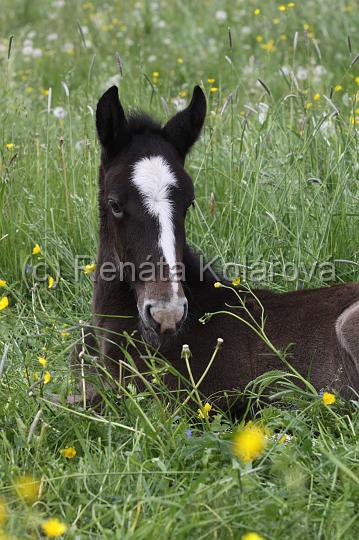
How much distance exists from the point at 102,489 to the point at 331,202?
296 cm

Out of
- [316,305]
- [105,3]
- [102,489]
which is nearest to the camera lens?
[102,489]

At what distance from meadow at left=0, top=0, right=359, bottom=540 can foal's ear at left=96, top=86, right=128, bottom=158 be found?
663mm

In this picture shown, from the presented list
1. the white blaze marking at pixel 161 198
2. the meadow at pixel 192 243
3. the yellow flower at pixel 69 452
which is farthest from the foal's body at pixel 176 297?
the yellow flower at pixel 69 452

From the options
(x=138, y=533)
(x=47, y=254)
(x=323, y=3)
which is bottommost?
(x=138, y=533)

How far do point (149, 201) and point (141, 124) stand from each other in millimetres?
615

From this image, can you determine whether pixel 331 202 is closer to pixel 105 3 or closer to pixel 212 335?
pixel 212 335

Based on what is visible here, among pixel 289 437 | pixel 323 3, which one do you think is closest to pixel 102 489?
pixel 289 437

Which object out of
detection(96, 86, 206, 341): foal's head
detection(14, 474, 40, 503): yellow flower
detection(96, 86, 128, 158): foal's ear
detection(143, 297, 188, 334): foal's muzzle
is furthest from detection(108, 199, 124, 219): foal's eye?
detection(14, 474, 40, 503): yellow flower

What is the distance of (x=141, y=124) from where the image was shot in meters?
4.40

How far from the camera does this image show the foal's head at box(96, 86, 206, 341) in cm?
385

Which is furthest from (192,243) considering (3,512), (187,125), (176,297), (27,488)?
(3,512)

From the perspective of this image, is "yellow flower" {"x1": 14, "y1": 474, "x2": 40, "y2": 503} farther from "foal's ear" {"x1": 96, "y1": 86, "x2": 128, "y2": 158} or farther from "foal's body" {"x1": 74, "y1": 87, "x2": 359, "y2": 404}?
"foal's ear" {"x1": 96, "y1": 86, "x2": 128, "y2": 158}

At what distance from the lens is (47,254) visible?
17.9 ft

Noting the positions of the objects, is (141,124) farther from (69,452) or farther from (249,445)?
(249,445)
